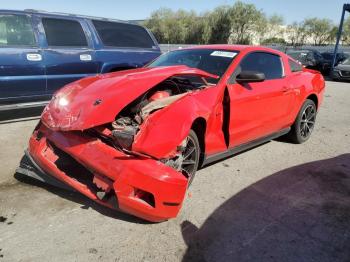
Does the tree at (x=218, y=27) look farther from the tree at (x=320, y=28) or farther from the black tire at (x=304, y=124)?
the black tire at (x=304, y=124)

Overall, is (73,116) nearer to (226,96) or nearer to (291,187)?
(226,96)

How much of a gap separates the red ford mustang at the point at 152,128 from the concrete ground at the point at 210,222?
255mm

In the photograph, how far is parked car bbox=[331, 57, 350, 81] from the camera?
16561 millimetres

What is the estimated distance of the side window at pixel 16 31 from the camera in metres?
5.89

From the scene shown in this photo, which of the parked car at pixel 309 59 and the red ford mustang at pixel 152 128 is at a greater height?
the red ford mustang at pixel 152 128

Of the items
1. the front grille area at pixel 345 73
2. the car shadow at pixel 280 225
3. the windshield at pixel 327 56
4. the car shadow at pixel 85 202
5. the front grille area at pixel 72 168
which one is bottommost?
the front grille area at pixel 345 73

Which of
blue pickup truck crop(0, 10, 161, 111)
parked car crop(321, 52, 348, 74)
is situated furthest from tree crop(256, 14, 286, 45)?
blue pickup truck crop(0, 10, 161, 111)

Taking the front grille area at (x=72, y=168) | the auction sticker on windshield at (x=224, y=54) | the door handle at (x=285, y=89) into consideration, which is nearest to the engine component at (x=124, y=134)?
the front grille area at (x=72, y=168)

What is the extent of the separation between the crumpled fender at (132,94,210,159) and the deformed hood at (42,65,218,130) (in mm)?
327

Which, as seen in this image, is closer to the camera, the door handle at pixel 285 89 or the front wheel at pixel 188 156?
the front wheel at pixel 188 156

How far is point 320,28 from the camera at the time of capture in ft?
246

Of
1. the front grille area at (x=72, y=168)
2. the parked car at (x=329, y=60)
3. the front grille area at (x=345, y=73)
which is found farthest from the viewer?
the parked car at (x=329, y=60)

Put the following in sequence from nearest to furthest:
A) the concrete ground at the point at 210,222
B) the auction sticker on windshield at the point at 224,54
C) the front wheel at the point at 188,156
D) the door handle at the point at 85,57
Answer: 1. the concrete ground at the point at 210,222
2. the front wheel at the point at 188,156
3. the auction sticker on windshield at the point at 224,54
4. the door handle at the point at 85,57

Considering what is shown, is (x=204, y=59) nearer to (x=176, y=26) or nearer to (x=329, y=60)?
(x=329, y=60)
